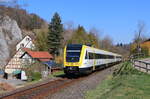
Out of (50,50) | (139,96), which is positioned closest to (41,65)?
(50,50)

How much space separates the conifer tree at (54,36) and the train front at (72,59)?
4644 cm

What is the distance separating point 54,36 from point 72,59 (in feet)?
158

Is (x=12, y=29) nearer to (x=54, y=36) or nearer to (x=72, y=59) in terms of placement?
(x=54, y=36)

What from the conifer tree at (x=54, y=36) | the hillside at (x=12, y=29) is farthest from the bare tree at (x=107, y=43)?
the conifer tree at (x=54, y=36)

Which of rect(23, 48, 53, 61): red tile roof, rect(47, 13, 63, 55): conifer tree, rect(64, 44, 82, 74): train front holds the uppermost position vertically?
rect(47, 13, 63, 55): conifer tree

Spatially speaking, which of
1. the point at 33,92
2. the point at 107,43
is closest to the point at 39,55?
the point at 33,92

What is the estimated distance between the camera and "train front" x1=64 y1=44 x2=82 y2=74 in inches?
969

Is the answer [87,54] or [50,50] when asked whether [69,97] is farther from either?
[50,50]

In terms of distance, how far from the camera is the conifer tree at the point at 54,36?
236ft

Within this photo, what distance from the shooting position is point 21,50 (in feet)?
217

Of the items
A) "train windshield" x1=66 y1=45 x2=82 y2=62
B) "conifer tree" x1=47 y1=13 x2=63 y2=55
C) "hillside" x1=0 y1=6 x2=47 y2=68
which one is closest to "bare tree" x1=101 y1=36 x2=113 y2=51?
"hillside" x1=0 y1=6 x2=47 y2=68

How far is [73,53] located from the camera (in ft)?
82.8

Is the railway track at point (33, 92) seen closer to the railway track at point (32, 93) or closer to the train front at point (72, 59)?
the railway track at point (32, 93)

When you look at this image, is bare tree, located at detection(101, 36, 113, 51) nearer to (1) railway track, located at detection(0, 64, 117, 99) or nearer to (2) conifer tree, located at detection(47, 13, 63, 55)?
(2) conifer tree, located at detection(47, 13, 63, 55)
